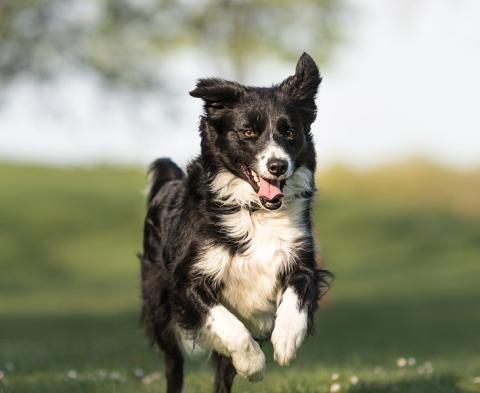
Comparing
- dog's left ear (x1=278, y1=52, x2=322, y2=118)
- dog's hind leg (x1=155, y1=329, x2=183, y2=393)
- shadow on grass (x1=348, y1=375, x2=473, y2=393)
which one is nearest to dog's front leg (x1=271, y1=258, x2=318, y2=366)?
dog's left ear (x1=278, y1=52, x2=322, y2=118)

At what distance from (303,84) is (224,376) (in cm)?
233

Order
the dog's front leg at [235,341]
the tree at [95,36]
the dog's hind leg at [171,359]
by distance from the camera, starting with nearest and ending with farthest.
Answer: the dog's front leg at [235,341] < the dog's hind leg at [171,359] < the tree at [95,36]

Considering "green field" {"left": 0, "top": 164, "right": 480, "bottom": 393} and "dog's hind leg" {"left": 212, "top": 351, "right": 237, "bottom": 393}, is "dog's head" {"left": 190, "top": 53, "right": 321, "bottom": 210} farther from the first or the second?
"green field" {"left": 0, "top": 164, "right": 480, "bottom": 393}

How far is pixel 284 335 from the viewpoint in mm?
6418

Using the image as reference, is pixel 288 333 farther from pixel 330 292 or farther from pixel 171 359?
pixel 330 292

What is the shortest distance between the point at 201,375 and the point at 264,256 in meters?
3.11

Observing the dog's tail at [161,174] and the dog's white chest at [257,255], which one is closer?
the dog's white chest at [257,255]

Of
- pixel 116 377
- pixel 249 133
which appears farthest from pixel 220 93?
pixel 116 377

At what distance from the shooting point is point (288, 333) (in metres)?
6.42

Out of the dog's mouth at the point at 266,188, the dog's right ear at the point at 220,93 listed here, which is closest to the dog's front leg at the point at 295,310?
the dog's mouth at the point at 266,188

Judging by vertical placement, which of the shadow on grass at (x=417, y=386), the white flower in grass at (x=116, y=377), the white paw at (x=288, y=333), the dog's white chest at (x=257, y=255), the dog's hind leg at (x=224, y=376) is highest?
the dog's white chest at (x=257, y=255)

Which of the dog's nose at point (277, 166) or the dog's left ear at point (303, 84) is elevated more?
the dog's left ear at point (303, 84)

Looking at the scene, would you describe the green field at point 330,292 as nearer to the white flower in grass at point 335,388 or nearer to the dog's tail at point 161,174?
the white flower in grass at point 335,388

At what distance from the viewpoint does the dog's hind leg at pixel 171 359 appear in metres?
8.20
